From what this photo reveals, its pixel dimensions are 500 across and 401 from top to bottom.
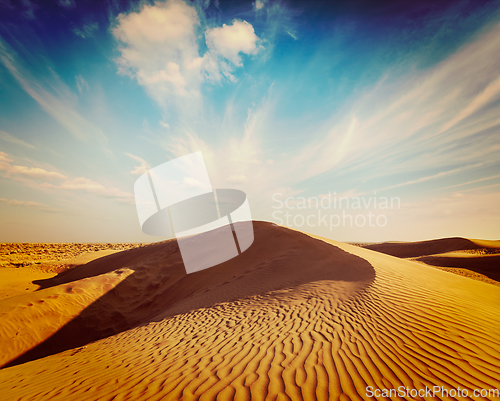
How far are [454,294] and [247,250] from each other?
10735mm

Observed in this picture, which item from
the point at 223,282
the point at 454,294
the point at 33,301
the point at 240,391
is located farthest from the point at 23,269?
the point at 454,294

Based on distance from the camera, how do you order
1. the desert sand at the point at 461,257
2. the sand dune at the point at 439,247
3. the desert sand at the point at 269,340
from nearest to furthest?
the desert sand at the point at 269,340 → the desert sand at the point at 461,257 → the sand dune at the point at 439,247

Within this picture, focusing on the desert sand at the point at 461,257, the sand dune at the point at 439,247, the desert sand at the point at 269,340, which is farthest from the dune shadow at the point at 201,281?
the sand dune at the point at 439,247

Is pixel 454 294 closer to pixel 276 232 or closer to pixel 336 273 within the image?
pixel 336 273

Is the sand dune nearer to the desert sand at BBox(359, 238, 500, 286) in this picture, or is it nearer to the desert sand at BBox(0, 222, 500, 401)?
the desert sand at BBox(359, 238, 500, 286)

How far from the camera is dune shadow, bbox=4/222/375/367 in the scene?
26.2 feet

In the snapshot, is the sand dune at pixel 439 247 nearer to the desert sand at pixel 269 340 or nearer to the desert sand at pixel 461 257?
the desert sand at pixel 461 257

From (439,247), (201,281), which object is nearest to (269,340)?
(201,281)

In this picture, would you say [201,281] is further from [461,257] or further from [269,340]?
[461,257]

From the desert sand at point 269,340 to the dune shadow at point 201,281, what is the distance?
0.28 feet

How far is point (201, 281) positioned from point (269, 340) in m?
8.34

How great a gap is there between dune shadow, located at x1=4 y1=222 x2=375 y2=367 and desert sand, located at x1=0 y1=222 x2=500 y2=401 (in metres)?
0.09

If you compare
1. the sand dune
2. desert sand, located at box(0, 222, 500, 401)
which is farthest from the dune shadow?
the sand dune

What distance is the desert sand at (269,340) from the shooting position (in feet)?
9.53
